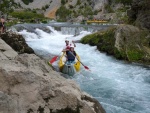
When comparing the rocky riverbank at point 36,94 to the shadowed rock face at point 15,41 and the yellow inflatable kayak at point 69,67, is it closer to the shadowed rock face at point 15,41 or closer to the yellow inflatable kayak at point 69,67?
the shadowed rock face at point 15,41

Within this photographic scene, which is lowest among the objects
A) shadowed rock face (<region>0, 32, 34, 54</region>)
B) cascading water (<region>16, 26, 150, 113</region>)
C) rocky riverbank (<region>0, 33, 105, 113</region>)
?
cascading water (<region>16, 26, 150, 113</region>)

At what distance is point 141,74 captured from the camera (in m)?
14.0

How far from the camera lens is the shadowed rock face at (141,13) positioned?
774 inches

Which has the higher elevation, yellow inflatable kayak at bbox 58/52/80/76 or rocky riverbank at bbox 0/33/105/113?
rocky riverbank at bbox 0/33/105/113

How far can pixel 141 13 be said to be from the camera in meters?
20.7

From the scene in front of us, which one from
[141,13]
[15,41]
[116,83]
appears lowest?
[116,83]

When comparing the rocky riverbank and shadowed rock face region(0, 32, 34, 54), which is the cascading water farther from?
the rocky riverbank

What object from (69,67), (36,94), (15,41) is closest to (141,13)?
(69,67)

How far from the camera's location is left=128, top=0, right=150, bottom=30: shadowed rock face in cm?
1966

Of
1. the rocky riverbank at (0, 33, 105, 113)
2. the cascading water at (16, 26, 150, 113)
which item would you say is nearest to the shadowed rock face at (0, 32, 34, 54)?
the cascading water at (16, 26, 150, 113)

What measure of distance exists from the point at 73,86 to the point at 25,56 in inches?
53.2

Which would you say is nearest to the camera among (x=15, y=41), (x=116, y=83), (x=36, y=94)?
(x=36, y=94)

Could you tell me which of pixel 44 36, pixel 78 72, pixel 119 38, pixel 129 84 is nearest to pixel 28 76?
pixel 129 84

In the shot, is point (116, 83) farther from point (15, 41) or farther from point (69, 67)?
point (15, 41)
